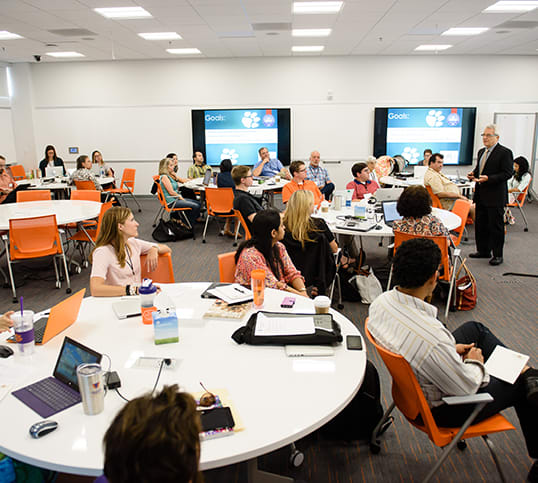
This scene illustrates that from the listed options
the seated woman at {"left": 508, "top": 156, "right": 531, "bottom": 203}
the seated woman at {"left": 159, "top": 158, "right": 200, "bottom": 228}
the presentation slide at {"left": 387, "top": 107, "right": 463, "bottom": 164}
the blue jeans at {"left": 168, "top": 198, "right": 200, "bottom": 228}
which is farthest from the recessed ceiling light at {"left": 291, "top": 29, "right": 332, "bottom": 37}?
the seated woman at {"left": 508, "top": 156, "right": 531, "bottom": 203}

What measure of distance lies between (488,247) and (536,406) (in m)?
4.49

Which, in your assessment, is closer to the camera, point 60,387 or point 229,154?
point 60,387

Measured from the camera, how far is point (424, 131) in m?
10.9

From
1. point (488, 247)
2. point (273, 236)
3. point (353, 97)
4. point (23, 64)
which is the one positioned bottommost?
point (488, 247)

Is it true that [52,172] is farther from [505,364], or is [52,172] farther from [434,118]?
[505,364]

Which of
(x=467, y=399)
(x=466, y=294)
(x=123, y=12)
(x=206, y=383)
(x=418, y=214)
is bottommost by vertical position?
(x=466, y=294)

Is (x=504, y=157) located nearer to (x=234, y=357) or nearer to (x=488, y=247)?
(x=488, y=247)

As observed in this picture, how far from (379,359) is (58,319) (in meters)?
2.37

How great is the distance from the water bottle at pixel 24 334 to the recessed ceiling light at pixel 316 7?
234 inches

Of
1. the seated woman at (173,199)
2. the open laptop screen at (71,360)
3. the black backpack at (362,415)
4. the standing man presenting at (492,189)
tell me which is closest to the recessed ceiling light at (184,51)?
the seated woman at (173,199)

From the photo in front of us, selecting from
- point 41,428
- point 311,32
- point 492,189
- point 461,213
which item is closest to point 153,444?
point 41,428

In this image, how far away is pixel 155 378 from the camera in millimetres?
1776

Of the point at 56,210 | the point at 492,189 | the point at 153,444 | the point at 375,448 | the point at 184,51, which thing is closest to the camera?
the point at 153,444

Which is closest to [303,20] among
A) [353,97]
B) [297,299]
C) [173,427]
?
[353,97]
